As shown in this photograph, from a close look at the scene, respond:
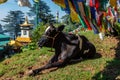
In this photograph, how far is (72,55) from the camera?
9.56m

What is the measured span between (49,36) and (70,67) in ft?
3.52

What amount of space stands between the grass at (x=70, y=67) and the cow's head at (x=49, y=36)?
83cm

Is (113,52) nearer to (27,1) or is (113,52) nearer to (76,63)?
(76,63)

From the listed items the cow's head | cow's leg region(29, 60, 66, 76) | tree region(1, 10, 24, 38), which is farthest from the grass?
tree region(1, 10, 24, 38)

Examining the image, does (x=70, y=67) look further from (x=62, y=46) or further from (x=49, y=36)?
(x=49, y=36)

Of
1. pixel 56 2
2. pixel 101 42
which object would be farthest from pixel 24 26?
pixel 56 2

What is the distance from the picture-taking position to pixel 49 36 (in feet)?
30.0

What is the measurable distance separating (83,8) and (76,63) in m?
1.76

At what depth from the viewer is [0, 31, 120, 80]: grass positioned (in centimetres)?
845

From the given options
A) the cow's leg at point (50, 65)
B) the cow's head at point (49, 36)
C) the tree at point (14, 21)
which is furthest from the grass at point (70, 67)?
the tree at point (14, 21)

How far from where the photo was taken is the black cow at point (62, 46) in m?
9.10

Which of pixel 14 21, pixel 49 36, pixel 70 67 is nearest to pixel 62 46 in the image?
pixel 49 36

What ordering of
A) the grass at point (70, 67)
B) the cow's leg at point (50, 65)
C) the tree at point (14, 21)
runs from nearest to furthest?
the grass at point (70, 67) → the cow's leg at point (50, 65) → the tree at point (14, 21)

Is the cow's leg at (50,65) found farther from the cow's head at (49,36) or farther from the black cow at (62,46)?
the cow's head at (49,36)
